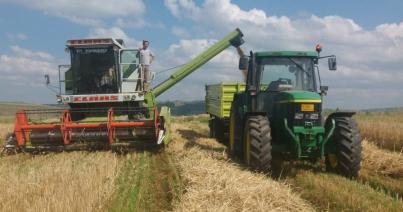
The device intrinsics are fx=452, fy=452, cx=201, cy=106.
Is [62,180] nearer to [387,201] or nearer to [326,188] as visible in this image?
[326,188]

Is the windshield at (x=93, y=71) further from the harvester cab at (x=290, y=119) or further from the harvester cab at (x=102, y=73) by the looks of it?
the harvester cab at (x=290, y=119)

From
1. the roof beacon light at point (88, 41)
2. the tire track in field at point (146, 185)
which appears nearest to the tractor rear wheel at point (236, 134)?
the tire track in field at point (146, 185)

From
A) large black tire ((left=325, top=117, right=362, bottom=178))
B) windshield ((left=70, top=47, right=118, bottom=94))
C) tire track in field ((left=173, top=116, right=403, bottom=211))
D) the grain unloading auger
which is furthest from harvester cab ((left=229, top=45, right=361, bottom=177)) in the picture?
windshield ((left=70, top=47, right=118, bottom=94))

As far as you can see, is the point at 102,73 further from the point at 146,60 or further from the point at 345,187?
the point at 345,187

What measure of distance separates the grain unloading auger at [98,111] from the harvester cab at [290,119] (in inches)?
109

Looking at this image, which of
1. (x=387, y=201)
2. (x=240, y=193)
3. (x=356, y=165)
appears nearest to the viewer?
(x=240, y=193)

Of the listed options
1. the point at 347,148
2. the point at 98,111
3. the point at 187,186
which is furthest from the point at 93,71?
the point at 347,148

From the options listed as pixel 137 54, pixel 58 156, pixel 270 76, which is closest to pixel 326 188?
pixel 270 76

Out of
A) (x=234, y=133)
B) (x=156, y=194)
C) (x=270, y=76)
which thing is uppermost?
(x=270, y=76)

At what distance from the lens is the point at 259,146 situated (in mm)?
7859

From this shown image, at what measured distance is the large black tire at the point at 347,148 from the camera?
7.90 metres

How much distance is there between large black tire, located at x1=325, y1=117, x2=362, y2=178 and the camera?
25.9 ft

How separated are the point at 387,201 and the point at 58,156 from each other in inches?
269

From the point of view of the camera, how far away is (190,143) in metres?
12.6
